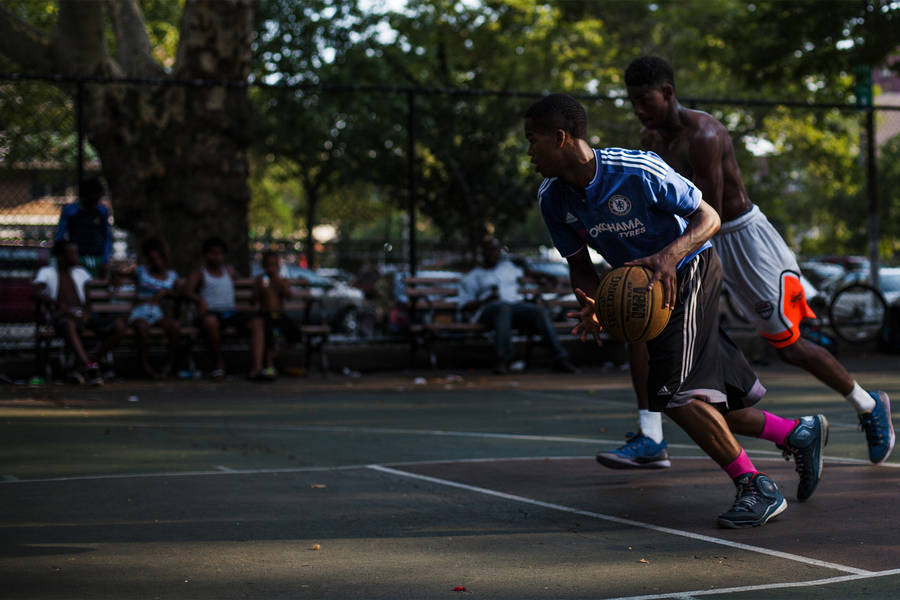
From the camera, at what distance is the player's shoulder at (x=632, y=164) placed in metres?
4.78

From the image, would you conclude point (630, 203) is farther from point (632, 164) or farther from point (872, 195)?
point (872, 195)

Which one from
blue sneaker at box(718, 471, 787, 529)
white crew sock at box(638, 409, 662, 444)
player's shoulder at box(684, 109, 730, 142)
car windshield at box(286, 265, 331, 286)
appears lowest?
blue sneaker at box(718, 471, 787, 529)

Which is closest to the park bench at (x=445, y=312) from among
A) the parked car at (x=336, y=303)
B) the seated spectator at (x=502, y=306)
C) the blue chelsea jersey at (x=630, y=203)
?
the seated spectator at (x=502, y=306)

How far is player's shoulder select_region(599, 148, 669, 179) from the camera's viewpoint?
4777 mm

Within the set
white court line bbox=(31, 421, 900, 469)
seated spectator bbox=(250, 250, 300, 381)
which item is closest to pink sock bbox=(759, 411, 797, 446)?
white court line bbox=(31, 421, 900, 469)

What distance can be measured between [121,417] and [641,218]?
5374mm

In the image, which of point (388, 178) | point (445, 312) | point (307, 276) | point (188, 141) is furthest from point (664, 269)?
point (388, 178)

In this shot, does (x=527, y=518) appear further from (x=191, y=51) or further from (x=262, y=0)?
(x=262, y=0)

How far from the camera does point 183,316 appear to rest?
12531 millimetres

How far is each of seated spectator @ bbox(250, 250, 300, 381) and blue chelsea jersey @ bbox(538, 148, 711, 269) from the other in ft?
24.9

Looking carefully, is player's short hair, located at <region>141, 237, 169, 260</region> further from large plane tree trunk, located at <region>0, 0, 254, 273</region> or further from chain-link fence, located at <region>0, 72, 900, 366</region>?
large plane tree trunk, located at <region>0, 0, 254, 273</region>

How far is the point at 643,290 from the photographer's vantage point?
15.0ft

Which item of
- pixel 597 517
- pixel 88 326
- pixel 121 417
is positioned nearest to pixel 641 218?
pixel 597 517

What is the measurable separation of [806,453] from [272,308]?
7.79 metres
